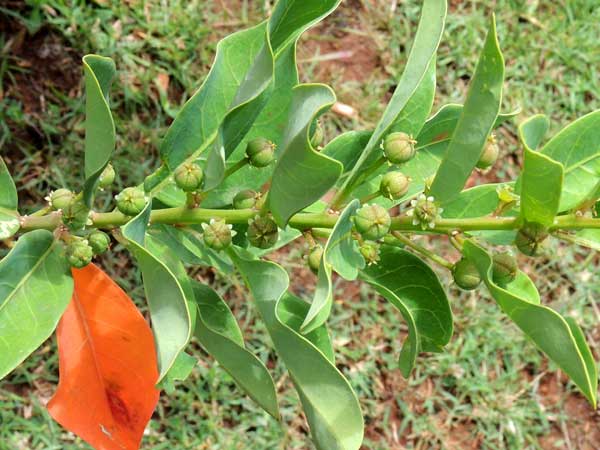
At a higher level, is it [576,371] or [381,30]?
[576,371]

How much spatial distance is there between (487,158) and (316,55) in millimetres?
2657

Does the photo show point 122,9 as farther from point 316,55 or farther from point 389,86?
point 389,86

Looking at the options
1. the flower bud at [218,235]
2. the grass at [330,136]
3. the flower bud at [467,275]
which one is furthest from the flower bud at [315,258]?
the grass at [330,136]

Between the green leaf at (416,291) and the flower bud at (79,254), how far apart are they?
61 centimetres

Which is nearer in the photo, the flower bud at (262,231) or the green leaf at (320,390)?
the green leaf at (320,390)

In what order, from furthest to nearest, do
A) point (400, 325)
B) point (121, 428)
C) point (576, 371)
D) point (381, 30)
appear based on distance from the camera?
point (381, 30) < point (400, 325) < point (121, 428) < point (576, 371)

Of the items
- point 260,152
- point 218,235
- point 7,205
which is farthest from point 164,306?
point 7,205

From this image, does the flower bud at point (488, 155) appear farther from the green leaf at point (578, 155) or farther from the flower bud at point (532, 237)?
the flower bud at point (532, 237)

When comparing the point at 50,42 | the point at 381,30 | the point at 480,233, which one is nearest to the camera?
the point at 480,233

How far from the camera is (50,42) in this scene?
3.72 metres

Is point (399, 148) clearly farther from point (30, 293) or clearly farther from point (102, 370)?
point (102, 370)

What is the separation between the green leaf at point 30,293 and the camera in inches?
71.9

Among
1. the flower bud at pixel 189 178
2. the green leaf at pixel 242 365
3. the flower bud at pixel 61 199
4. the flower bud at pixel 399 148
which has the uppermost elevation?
the flower bud at pixel 399 148

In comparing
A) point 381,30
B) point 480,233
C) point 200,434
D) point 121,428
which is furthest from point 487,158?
point 381,30
